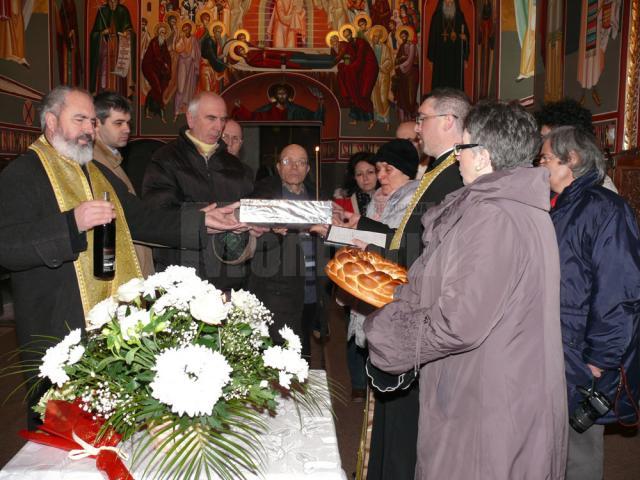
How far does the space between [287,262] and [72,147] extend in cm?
198

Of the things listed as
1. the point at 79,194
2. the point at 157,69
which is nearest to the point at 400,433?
the point at 79,194

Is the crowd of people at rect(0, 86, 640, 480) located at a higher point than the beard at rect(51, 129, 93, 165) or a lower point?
lower

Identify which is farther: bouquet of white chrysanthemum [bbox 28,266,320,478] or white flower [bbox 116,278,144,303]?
white flower [bbox 116,278,144,303]

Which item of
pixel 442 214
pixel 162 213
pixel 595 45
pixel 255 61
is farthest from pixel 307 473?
pixel 255 61

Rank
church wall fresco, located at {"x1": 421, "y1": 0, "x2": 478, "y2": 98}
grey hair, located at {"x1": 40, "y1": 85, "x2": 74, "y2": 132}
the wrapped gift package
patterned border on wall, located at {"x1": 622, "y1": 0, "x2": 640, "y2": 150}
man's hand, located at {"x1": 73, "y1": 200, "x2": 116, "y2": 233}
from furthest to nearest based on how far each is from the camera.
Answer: church wall fresco, located at {"x1": 421, "y1": 0, "x2": 478, "y2": 98}
patterned border on wall, located at {"x1": 622, "y1": 0, "x2": 640, "y2": 150}
the wrapped gift package
grey hair, located at {"x1": 40, "y1": 85, "x2": 74, "y2": 132}
man's hand, located at {"x1": 73, "y1": 200, "x2": 116, "y2": 233}

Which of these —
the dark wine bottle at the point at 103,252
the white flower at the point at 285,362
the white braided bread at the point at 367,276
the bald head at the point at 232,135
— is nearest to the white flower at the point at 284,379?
the white flower at the point at 285,362

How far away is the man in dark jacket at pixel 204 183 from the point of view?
3.75m

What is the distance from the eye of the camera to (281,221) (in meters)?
3.16

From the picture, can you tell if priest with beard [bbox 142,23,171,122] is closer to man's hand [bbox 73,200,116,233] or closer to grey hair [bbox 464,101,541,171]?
man's hand [bbox 73,200,116,233]

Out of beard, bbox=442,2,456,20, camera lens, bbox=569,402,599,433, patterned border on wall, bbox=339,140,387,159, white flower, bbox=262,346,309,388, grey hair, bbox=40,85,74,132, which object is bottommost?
camera lens, bbox=569,402,599,433

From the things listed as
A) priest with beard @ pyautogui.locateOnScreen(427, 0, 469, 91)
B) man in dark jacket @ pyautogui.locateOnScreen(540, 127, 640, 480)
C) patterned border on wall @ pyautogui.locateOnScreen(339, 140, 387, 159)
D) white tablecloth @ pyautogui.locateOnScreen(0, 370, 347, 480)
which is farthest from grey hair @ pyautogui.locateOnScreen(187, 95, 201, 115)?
patterned border on wall @ pyautogui.locateOnScreen(339, 140, 387, 159)

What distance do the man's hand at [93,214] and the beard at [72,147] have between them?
48 centimetres

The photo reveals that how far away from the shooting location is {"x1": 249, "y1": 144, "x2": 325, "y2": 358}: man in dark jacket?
14.7 feet

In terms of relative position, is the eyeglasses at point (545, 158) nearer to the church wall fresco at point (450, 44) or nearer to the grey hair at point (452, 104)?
the grey hair at point (452, 104)
